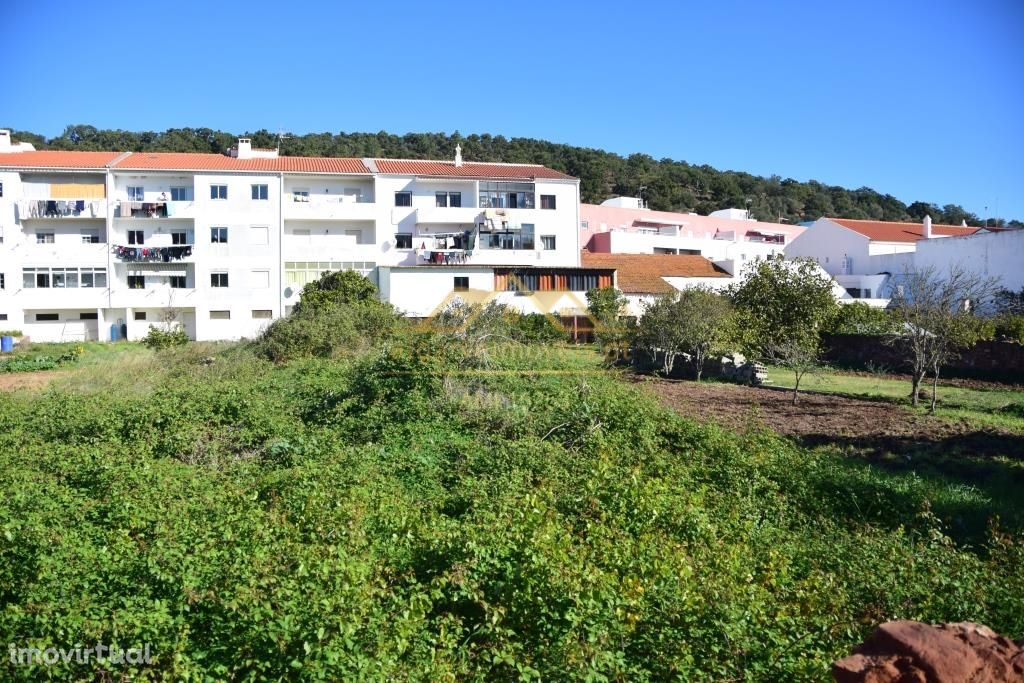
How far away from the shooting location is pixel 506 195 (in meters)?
45.6

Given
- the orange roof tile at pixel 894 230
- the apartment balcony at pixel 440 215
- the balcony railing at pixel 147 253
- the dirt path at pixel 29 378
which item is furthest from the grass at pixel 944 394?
the orange roof tile at pixel 894 230

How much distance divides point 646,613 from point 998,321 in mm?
27843

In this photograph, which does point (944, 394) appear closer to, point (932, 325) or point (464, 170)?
point (932, 325)

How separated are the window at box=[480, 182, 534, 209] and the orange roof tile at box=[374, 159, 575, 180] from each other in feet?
1.61

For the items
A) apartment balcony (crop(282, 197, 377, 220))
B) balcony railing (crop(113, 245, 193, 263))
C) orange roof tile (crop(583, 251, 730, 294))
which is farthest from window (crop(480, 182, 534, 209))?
balcony railing (crop(113, 245, 193, 263))

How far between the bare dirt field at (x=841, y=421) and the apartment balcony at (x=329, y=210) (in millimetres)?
26063

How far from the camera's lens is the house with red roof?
171 feet

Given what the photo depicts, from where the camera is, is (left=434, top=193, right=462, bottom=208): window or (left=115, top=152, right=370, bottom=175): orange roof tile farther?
(left=434, top=193, right=462, bottom=208): window

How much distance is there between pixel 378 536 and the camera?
7742 millimetres

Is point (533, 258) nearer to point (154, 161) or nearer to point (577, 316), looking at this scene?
point (577, 316)

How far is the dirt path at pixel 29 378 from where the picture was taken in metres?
24.4

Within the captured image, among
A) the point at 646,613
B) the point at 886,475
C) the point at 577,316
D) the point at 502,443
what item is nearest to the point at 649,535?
the point at 646,613

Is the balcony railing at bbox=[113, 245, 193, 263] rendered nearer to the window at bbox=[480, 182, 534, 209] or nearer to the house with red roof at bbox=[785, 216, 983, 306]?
the window at bbox=[480, 182, 534, 209]

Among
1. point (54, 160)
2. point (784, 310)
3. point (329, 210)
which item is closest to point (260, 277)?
point (329, 210)
